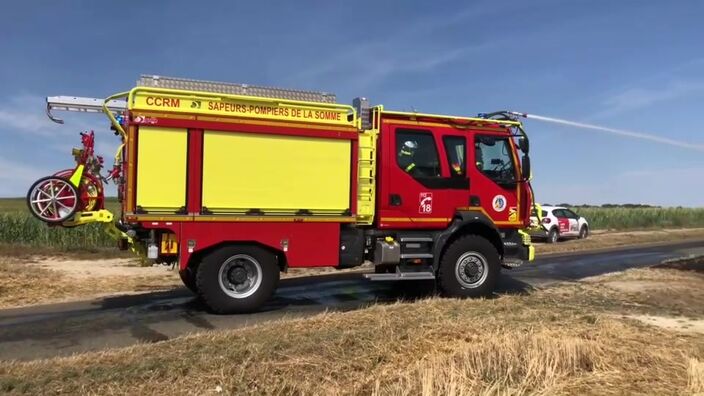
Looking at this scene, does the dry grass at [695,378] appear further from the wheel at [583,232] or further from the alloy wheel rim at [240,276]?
the wheel at [583,232]

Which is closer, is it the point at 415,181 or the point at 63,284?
the point at 415,181

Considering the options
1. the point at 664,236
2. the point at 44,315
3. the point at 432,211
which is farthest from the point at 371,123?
the point at 664,236

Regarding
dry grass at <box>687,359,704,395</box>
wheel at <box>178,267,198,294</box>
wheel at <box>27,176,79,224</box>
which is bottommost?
dry grass at <box>687,359,704,395</box>

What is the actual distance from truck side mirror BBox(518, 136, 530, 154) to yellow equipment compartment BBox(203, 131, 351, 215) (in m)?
3.21

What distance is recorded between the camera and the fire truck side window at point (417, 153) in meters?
10.5

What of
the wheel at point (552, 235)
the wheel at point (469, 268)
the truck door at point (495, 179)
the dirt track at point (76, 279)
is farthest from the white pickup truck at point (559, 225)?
the wheel at point (469, 268)

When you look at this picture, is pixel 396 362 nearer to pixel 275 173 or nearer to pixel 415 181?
pixel 275 173

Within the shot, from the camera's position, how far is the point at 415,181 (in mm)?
10602

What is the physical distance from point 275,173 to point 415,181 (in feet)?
8.12

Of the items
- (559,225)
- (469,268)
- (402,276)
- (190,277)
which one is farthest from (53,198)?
(559,225)

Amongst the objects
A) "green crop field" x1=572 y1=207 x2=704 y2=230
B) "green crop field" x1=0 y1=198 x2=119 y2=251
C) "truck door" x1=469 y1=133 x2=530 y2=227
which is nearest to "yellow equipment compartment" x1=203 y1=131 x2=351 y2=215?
"truck door" x1=469 y1=133 x2=530 y2=227

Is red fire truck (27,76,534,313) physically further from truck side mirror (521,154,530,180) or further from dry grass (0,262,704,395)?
dry grass (0,262,704,395)

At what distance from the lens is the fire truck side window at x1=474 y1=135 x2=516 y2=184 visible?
11.1 m

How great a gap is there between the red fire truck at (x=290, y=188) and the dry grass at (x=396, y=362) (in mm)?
2190
